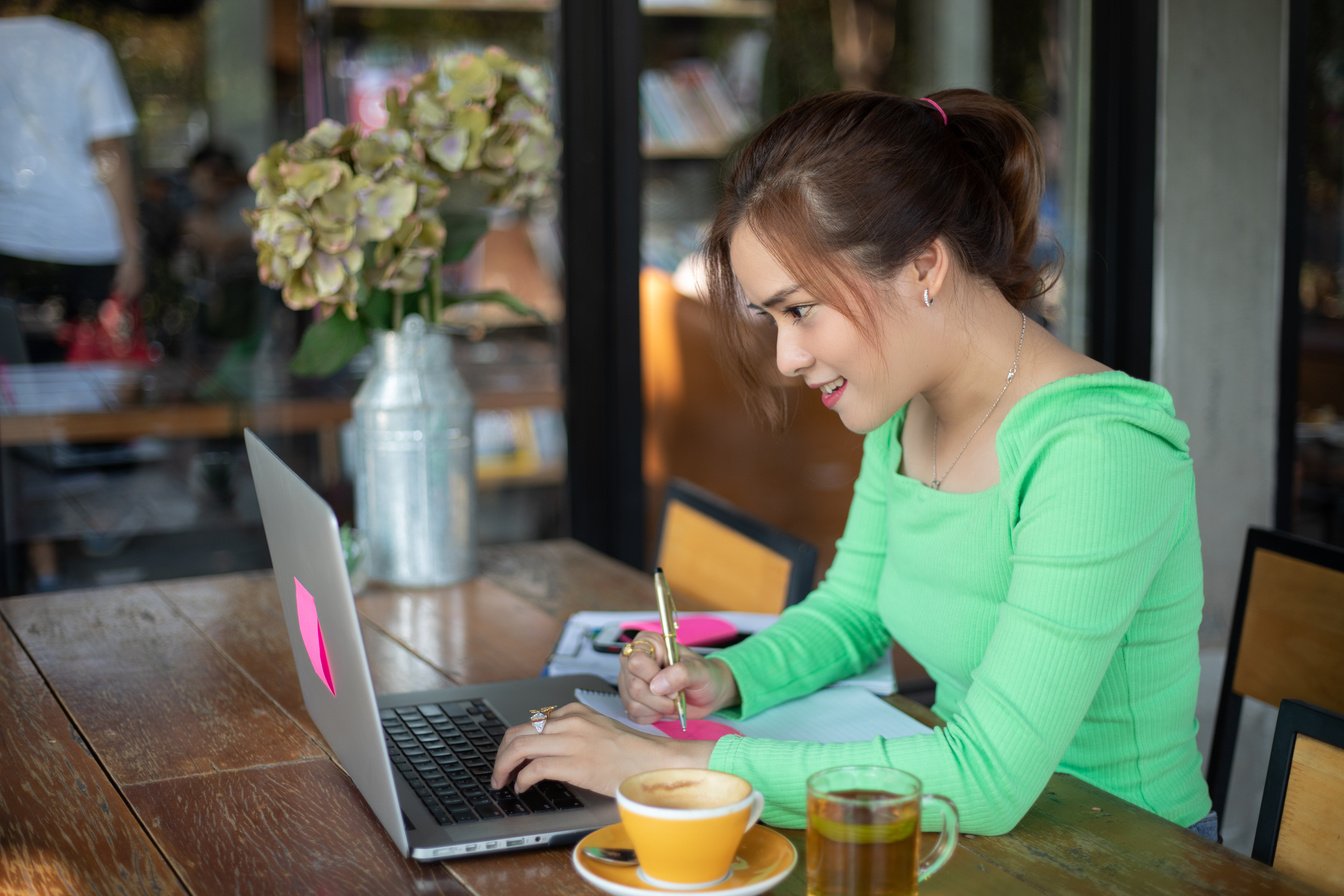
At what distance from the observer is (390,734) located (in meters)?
1.32

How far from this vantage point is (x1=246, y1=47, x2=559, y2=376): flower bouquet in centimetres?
→ 179

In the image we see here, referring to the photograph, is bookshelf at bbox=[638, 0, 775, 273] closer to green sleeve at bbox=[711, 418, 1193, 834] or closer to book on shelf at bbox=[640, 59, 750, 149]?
book on shelf at bbox=[640, 59, 750, 149]

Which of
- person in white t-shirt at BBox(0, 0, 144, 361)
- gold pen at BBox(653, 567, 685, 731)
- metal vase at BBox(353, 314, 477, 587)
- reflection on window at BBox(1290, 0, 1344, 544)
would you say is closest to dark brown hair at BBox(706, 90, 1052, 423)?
gold pen at BBox(653, 567, 685, 731)

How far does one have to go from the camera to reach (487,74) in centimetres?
189

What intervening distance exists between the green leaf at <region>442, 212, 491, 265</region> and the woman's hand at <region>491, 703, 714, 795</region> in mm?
991

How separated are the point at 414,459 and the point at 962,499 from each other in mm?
821

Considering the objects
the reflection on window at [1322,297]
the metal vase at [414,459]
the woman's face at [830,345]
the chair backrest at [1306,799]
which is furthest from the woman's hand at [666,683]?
the reflection on window at [1322,297]

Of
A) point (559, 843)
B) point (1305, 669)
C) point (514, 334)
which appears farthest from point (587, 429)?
point (559, 843)

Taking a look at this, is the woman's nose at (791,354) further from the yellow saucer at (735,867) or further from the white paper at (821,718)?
the yellow saucer at (735,867)

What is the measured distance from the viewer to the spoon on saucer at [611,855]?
3.25ft

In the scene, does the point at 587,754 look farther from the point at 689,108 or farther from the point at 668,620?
the point at 689,108

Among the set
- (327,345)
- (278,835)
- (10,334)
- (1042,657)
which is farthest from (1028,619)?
(10,334)

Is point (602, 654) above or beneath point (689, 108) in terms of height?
beneath

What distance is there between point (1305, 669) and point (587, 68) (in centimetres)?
176
